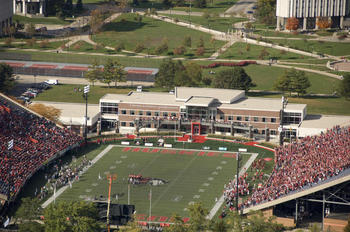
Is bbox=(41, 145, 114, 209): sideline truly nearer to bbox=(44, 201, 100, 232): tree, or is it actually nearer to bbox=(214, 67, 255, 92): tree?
bbox=(44, 201, 100, 232): tree

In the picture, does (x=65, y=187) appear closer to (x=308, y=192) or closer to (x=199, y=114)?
(x=308, y=192)

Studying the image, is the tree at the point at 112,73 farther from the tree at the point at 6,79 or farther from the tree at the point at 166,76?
the tree at the point at 6,79

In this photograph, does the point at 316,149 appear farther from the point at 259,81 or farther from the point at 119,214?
the point at 259,81

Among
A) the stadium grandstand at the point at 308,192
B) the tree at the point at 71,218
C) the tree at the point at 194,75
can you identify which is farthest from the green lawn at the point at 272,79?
the tree at the point at 71,218

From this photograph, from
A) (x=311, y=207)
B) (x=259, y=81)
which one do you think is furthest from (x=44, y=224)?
(x=259, y=81)

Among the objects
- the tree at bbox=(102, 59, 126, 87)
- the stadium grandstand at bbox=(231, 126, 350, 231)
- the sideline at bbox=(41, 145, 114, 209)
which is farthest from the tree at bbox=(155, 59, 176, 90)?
the stadium grandstand at bbox=(231, 126, 350, 231)

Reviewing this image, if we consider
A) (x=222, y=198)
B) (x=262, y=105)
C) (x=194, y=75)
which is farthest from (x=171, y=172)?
(x=194, y=75)
